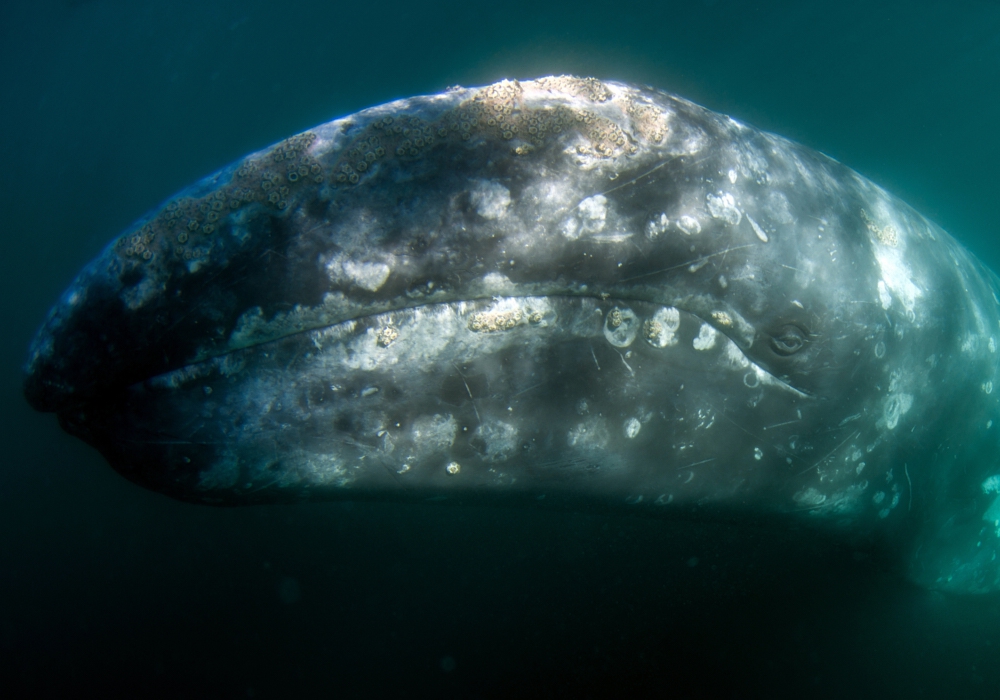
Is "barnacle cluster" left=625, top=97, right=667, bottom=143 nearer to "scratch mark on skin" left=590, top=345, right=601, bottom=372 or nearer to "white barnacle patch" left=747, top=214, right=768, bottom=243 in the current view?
"white barnacle patch" left=747, top=214, right=768, bottom=243

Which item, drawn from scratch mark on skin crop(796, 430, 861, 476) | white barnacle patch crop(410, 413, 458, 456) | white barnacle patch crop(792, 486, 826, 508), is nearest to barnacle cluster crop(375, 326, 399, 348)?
white barnacle patch crop(410, 413, 458, 456)

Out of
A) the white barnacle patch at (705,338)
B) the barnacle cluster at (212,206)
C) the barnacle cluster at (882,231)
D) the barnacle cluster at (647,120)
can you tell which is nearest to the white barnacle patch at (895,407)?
the barnacle cluster at (882,231)

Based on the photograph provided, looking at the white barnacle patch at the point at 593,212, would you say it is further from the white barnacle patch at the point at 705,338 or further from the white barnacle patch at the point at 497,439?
the white barnacle patch at the point at 497,439

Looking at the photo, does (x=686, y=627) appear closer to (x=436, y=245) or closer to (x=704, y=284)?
(x=704, y=284)

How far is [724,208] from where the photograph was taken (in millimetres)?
2809

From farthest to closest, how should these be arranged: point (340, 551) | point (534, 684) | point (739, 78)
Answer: point (739, 78), point (340, 551), point (534, 684)

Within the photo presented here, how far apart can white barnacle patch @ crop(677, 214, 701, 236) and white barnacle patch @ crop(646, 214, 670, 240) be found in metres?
0.07

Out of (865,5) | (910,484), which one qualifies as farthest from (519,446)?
(865,5)

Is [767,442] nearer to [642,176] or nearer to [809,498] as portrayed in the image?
[809,498]

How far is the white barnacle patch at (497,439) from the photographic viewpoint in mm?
2859

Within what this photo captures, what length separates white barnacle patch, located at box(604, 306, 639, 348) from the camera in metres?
2.81

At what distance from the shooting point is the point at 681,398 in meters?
3.11

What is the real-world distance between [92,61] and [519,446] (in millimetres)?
86457

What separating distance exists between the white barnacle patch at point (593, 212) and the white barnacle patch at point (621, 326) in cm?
46
